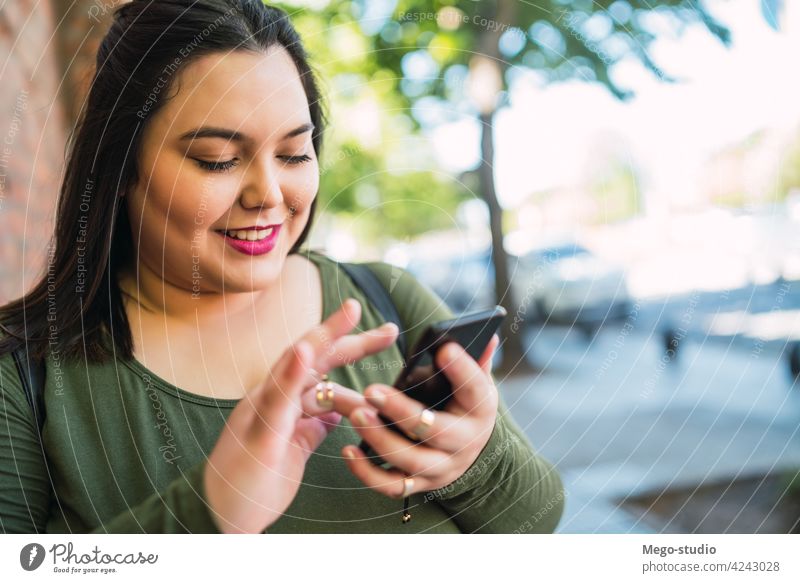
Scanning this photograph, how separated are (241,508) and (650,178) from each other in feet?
1.37

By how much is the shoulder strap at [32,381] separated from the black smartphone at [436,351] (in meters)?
0.22

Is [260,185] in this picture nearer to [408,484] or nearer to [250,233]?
[250,233]

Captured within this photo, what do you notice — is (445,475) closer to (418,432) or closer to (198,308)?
(418,432)

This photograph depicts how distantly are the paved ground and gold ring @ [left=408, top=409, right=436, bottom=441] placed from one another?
182mm

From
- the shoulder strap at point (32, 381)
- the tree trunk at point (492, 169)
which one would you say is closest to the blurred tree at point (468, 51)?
the tree trunk at point (492, 169)

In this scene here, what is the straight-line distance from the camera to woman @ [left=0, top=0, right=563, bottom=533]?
43 centimetres

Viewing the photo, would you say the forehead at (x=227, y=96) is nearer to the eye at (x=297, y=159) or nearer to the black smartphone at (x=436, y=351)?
the eye at (x=297, y=159)

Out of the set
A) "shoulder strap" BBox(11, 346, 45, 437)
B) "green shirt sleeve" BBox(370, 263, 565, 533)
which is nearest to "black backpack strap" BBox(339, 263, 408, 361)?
"green shirt sleeve" BBox(370, 263, 565, 533)

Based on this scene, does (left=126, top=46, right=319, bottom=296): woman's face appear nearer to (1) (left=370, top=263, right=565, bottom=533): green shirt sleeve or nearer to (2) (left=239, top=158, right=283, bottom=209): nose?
(2) (left=239, top=158, right=283, bottom=209): nose

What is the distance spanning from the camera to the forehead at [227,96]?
438 millimetres

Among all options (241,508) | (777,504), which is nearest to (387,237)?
(241,508)

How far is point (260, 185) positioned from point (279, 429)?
0.52 feet

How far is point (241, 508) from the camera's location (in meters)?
0.42

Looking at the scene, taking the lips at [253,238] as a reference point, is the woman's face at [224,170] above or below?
above
